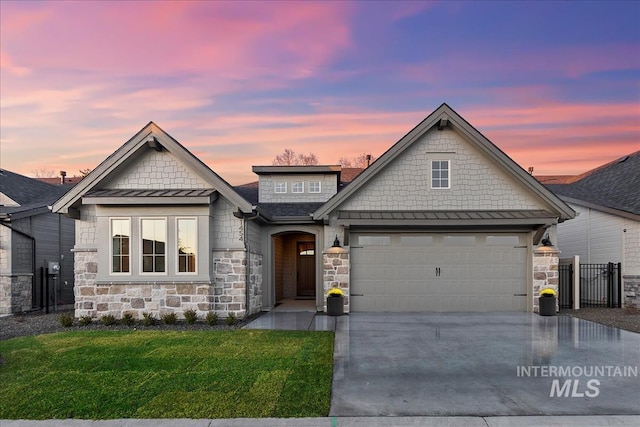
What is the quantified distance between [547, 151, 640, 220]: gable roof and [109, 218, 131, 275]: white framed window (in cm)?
1659

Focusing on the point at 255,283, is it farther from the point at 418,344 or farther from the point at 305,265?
the point at 418,344

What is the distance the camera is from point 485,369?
634cm

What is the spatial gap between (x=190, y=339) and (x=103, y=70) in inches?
450

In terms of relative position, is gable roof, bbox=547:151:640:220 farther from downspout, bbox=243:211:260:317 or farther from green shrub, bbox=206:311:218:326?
green shrub, bbox=206:311:218:326

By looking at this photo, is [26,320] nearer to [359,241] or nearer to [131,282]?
[131,282]

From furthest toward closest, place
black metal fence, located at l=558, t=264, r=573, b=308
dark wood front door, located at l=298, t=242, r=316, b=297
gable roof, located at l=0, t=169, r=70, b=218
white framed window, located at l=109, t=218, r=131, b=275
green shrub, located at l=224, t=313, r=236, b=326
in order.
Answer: dark wood front door, located at l=298, t=242, r=316, b=297
gable roof, located at l=0, t=169, r=70, b=218
black metal fence, located at l=558, t=264, r=573, b=308
white framed window, located at l=109, t=218, r=131, b=275
green shrub, located at l=224, t=313, r=236, b=326

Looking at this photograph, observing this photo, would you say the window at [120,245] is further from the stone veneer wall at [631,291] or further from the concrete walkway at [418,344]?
the stone veneer wall at [631,291]

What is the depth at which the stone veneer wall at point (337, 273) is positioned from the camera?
12.7 m

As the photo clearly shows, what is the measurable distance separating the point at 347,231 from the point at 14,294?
11.7 m

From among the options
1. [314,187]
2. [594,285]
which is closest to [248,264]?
[314,187]

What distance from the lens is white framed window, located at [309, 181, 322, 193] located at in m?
17.8

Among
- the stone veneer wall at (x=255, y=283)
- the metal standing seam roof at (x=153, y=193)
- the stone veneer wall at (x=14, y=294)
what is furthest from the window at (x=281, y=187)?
the stone veneer wall at (x=14, y=294)

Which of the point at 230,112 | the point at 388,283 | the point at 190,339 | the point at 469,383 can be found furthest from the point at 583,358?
the point at 230,112

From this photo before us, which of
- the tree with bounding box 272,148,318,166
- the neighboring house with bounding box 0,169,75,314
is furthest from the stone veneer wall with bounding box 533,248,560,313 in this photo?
the tree with bounding box 272,148,318,166
